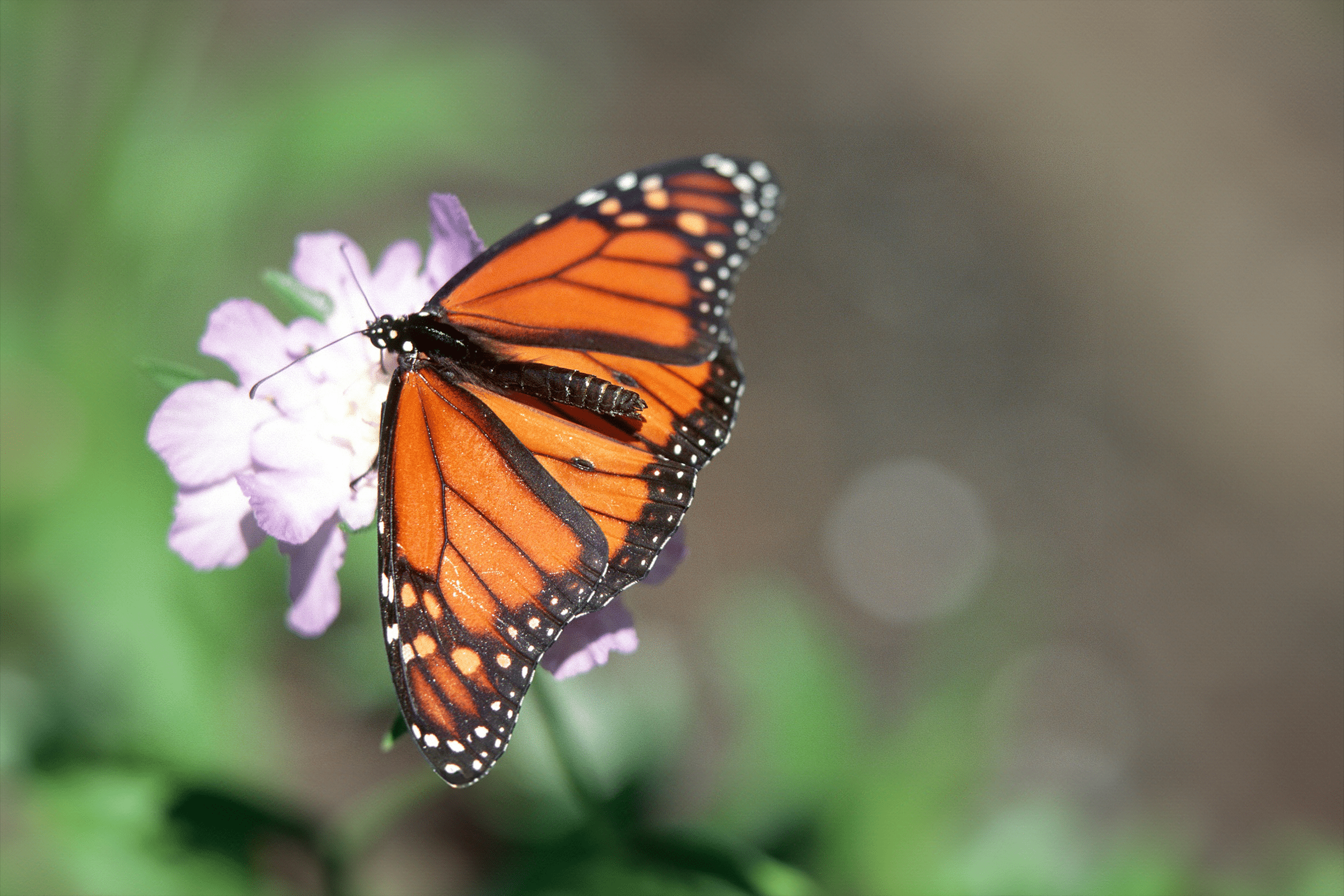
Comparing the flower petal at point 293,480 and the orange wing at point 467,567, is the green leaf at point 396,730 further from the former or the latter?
the flower petal at point 293,480

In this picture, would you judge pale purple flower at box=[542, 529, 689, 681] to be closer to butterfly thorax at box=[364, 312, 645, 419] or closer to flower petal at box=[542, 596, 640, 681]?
flower petal at box=[542, 596, 640, 681]

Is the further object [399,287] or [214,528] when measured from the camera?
[399,287]

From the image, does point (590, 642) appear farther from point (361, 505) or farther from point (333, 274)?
point (333, 274)

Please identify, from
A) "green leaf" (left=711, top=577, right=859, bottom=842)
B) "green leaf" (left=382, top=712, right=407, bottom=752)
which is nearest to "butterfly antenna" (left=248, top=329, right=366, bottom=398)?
"green leaf" (left=382, top=712, right=407, bottom=752)

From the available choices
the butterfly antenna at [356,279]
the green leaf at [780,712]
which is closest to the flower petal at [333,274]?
the butterfly antenna at [356,279]

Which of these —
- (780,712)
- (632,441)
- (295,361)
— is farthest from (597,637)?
(780,712)

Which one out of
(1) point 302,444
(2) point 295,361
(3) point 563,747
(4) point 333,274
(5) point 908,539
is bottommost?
(5) point 908,539
